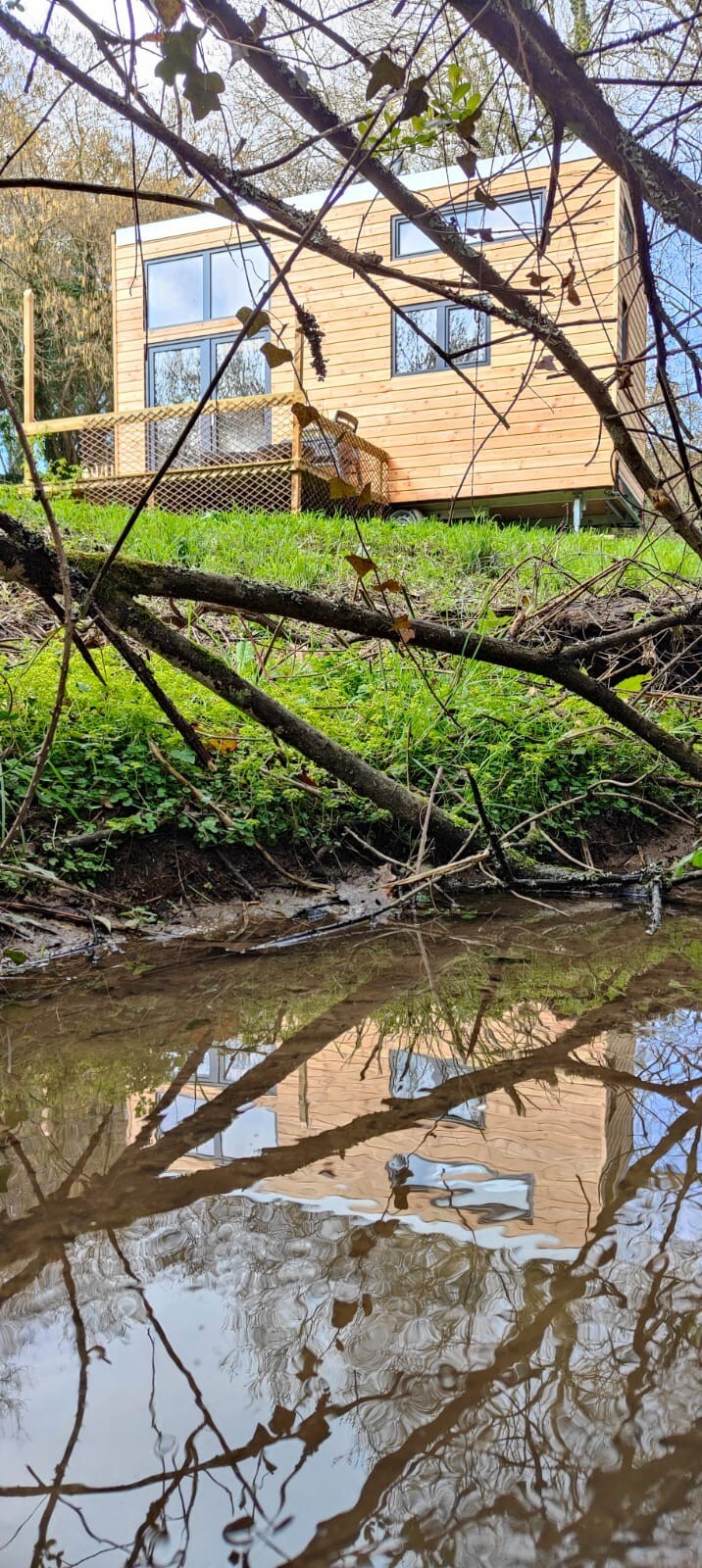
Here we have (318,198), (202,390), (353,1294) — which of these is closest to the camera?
(353,1294)

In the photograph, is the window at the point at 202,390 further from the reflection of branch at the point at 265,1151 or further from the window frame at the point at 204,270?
the reflection of branch at the point at 265,1151

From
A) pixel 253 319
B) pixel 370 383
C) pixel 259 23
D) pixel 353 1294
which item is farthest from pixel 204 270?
pixel 353 1294

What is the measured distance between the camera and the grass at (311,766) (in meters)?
2.99

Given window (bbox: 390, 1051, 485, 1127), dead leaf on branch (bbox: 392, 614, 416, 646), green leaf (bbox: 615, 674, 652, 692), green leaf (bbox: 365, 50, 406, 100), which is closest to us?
window (bbox: 390, 1051, 485, 1127)

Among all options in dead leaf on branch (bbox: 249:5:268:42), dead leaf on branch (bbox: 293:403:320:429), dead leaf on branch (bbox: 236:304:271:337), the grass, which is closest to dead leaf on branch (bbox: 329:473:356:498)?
dead leaf on branch (bbox: 293:403:320:429)

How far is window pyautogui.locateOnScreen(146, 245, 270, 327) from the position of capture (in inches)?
520

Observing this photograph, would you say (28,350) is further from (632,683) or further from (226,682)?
(226,682)

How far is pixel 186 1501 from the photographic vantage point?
693 millimetres

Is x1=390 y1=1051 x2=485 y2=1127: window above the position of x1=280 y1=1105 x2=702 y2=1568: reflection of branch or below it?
above

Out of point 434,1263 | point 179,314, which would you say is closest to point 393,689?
point 434,1263

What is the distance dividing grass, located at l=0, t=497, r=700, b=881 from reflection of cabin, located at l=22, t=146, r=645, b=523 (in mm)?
7545

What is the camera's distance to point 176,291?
44.4 feet

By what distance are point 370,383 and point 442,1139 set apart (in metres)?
12.8

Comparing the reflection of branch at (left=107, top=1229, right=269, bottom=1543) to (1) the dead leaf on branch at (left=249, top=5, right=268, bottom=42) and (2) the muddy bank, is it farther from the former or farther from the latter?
(1) the dead leaf on branch at (left=249, top=5, right=268, bottom=42)
